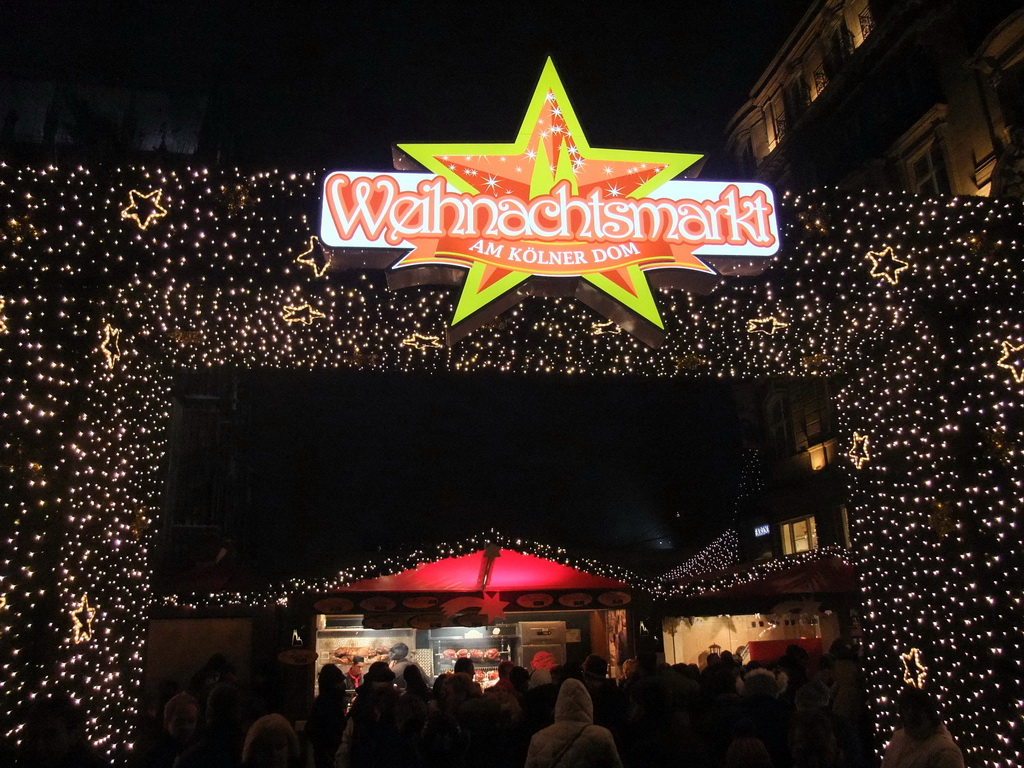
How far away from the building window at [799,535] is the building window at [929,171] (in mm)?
8913

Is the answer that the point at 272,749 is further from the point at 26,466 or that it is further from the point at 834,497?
the point at 834,497

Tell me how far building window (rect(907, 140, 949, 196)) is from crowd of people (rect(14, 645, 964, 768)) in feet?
42.6

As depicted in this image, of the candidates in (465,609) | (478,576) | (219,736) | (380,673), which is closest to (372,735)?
(219,736)

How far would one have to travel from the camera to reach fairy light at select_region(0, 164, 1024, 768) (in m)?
5.28

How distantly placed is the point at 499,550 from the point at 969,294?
7.53 m

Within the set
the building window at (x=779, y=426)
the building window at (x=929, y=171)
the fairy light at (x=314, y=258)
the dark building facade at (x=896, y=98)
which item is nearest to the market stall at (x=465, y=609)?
the fairy light at (x=314, y=258)

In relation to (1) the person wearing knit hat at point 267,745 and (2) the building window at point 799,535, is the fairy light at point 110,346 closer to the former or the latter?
(1) the person wearing knit hat at point 267,745

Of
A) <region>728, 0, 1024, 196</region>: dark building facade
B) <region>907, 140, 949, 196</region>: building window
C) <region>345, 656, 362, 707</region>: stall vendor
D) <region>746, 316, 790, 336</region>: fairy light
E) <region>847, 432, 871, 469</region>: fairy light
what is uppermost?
<region>728, 0, 1024, 196</region>: dark building facade

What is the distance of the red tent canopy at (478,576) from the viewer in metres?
11.8

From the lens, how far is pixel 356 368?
767 centimetres

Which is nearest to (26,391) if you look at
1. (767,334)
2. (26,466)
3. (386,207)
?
(26,466)

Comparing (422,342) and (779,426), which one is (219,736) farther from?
(779,426)

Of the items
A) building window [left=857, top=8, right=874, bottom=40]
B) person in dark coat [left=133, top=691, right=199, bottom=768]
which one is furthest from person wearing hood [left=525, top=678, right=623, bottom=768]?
building window [left=857, top=8, right=874, bottom=40]

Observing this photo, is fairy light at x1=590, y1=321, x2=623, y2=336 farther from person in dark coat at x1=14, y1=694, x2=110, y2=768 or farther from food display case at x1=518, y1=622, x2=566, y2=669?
food display case at x1=518, y1=622, x2=566, y2=669
